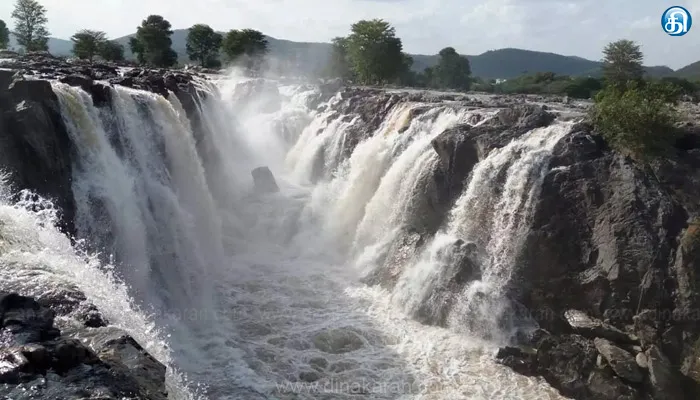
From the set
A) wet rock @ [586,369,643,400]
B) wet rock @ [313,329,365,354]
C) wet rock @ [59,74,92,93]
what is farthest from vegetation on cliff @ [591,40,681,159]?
wet rock @ [59,74,92,93]

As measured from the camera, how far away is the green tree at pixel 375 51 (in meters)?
53.5

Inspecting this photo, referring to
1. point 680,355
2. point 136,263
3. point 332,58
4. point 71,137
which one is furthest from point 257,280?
point 332,58

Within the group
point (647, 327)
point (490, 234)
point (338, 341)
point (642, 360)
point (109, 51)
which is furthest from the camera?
point (109, 51)

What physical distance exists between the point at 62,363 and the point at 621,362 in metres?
12.1

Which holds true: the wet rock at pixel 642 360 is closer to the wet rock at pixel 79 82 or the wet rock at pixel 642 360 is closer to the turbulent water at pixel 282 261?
the turbulent water at pixel 282 261

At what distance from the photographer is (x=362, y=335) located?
16.0 metres

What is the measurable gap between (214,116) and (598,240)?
23.7 m

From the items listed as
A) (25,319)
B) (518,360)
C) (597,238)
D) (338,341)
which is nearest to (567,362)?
(518,360)

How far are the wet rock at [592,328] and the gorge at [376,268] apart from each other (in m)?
0.05

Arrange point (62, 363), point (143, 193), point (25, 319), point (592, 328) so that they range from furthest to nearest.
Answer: point (143, 193)
point (592, 328)
point (25, 319)
point (62, 363)

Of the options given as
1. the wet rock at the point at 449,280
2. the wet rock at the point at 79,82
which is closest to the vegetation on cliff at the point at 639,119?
the wet rock at the point at 449,280

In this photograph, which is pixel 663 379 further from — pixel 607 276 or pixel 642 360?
pixel 607 276

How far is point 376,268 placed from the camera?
20125 mm

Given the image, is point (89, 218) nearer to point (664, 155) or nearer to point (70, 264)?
point (70, 264)
